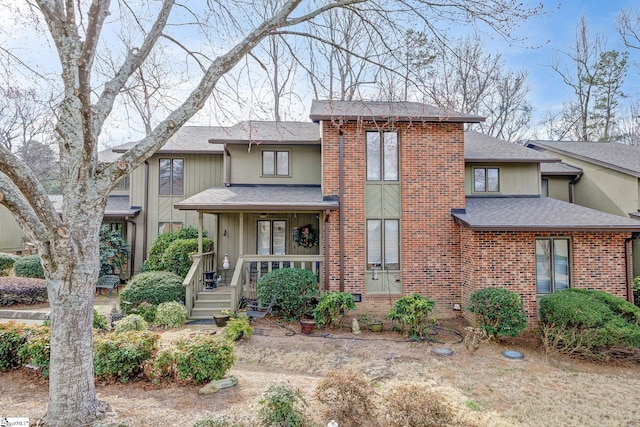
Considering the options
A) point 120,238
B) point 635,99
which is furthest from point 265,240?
point 635,99

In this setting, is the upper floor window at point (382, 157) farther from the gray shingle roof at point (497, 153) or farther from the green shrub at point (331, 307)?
the green shrub at point (331, 307)

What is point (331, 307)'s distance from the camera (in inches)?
345

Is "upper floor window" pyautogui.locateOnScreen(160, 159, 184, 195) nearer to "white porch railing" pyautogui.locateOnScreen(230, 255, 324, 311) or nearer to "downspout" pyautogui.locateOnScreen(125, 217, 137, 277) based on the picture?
"downspout" pyautogui.locateOnScreen(125, 217, 137, 277)

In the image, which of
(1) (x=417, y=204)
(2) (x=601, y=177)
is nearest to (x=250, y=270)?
(1) (x=417, y=204)

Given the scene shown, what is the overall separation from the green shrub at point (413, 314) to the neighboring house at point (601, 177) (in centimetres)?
862

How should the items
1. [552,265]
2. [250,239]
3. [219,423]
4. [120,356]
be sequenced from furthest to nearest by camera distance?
[250,239] < [552,265] < [120,356] < [219,423]

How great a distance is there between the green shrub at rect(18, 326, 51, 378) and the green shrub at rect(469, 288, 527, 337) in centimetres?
842

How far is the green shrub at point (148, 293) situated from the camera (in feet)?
30.2

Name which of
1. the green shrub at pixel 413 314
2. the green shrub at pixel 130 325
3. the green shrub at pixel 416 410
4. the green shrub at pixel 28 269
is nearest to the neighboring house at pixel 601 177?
the green shrub at pixel 413 314

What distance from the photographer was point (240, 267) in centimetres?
1005

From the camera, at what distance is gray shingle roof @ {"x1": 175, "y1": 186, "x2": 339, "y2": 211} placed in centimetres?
991

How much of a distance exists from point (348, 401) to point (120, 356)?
11.7 feet

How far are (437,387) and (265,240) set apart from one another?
27.0 feet

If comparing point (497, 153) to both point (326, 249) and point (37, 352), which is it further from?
point (37, 352)
